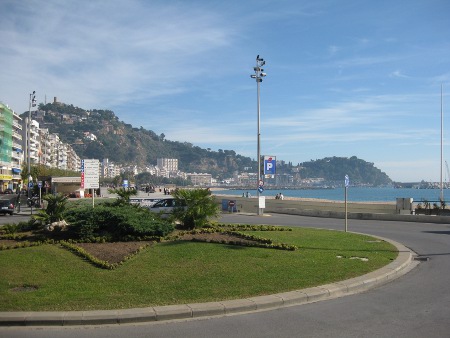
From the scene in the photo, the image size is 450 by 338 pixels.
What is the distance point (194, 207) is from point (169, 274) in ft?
24.2

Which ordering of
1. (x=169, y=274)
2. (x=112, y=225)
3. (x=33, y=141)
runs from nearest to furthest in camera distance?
(x=169, y=274), (x=112, y=225), (x=33, y=141)

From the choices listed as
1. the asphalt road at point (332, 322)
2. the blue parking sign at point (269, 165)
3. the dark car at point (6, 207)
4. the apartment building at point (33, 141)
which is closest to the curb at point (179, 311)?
the asphalt road at point (332, 322)

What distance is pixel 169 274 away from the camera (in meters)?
10.0

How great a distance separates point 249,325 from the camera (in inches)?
282

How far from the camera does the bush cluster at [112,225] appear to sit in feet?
46.3

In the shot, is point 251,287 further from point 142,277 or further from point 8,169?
point 8,169

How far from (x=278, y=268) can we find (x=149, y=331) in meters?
4.45

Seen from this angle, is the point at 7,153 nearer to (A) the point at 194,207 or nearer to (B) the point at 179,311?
(A) the point at 194,207

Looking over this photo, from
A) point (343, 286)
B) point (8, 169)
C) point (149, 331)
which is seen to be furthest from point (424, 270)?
point (8, 169)

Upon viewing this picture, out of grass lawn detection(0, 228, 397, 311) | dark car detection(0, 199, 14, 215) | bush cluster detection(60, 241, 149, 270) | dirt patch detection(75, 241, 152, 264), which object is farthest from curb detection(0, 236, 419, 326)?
dark car detection(0, 199, 14, 215)

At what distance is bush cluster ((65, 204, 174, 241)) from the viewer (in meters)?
14.1

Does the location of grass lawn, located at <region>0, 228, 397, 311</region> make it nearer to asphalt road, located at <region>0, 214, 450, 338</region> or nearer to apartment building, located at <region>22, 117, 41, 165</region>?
asphalt road, located at <region>0, 214, 450, 338</region>

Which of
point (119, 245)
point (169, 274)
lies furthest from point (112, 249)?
point (169, 274)

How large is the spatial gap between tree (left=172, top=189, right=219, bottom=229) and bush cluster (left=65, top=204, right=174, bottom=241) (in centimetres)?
211
